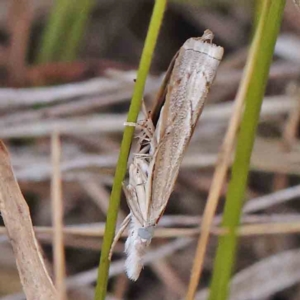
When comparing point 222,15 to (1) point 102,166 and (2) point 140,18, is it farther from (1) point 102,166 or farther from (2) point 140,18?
(1) point 102,166

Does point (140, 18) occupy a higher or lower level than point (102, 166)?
higher

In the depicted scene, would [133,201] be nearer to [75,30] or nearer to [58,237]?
[58,237]

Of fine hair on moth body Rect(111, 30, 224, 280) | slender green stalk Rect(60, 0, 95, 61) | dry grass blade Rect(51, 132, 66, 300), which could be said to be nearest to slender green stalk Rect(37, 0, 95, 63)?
slender green stalk Rect(60, 0, 95, 61)

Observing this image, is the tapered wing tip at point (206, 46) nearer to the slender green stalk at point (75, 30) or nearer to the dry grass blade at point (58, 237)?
the dry grass blade at point (58, 237)

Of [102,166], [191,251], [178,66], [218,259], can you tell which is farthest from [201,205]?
[178,66]

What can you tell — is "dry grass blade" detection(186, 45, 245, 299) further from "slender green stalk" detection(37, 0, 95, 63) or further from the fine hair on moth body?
"slender green stalk" detection(37, 0, 95, 63)

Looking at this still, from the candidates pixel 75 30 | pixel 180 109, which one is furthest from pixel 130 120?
pixel 75 30
